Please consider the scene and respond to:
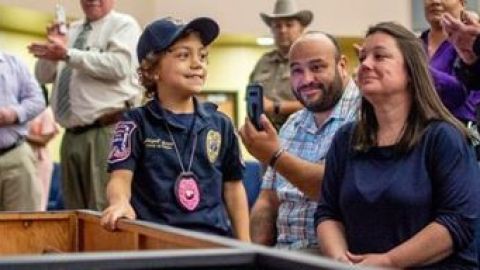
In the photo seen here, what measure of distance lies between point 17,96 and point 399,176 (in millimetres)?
2821

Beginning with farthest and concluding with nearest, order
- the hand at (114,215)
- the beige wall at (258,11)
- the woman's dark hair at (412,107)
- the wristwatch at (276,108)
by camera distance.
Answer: the beige wall at (258,11), the wristwatch at (276,108), the woman's dark hair at (412,107), the hand at (114,215)

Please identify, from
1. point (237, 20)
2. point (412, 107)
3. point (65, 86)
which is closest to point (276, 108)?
point (65, 86)

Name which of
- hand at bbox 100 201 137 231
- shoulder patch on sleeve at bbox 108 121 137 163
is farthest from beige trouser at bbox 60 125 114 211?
hand at bbox 100 201 137 231

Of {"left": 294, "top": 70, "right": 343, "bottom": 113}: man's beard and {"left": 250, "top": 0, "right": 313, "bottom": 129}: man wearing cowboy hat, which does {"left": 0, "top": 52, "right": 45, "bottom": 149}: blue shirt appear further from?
{"left": 294, "top": 70, "right": 343, "bottom": 113}: man's beard

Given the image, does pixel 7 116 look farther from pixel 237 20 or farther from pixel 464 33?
pixel 237 20

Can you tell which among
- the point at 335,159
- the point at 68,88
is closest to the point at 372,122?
the point at 335,159

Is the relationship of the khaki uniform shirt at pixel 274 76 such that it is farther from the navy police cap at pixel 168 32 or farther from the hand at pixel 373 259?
the hand at pixel 373 259

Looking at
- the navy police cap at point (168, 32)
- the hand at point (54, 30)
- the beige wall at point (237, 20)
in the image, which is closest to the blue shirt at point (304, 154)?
the navy police cap at point (168, 32)

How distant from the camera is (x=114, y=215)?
2674 millimetres

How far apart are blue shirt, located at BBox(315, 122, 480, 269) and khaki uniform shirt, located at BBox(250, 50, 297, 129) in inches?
94.7

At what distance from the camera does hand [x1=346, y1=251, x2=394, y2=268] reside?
2.68 metres

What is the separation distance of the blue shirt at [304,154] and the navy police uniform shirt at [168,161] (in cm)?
25

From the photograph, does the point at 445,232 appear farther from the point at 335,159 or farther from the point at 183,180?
the point at 183,180

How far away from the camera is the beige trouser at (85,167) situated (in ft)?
15.3
